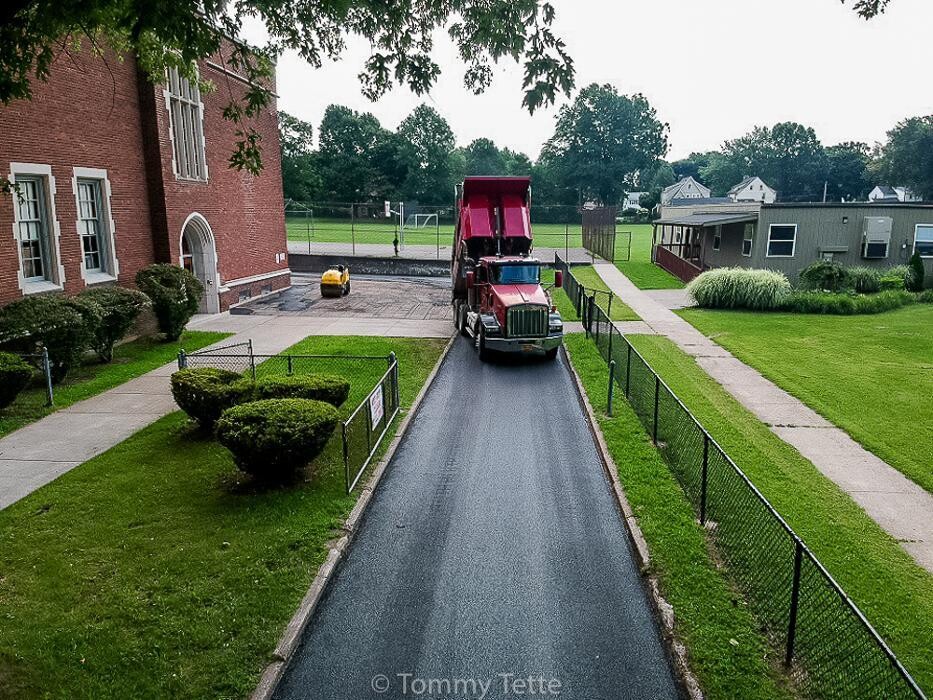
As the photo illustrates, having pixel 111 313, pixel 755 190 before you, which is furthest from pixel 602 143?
pixel 111 313

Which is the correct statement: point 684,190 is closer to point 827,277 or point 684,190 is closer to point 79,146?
point 827,277

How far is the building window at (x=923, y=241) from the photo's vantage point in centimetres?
3212

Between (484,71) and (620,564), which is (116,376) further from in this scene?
(620,564)

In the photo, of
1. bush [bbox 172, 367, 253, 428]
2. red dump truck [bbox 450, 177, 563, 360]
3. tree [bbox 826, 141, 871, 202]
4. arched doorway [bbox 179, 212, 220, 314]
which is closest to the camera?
bush [bbox 172, 367, 253, 428]

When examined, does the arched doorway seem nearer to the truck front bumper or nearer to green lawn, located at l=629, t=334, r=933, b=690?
the truck front bumper

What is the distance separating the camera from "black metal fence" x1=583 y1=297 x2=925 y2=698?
508 centimetres

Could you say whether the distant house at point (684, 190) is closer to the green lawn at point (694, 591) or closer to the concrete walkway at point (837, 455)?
the concrete walkway at point (837, 455)

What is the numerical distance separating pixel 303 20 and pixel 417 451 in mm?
6705

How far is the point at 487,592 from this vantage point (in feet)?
23.6

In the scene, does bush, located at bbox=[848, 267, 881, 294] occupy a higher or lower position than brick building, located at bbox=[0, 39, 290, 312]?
lower

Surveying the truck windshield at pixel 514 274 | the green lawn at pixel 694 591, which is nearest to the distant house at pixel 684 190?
the truck windshield at pixel 514 274

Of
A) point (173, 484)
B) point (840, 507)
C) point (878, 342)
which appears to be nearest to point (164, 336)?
point (173, 484)

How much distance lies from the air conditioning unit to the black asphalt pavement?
2661cm

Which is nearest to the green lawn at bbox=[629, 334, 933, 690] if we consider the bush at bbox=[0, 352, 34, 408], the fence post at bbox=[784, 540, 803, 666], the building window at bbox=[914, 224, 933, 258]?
the fence post at bbox=[784, 540, 803, 666]
